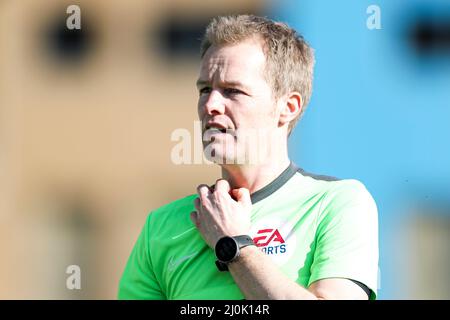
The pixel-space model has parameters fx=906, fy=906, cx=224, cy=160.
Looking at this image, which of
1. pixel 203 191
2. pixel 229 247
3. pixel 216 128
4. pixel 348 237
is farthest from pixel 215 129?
pixel 348 237

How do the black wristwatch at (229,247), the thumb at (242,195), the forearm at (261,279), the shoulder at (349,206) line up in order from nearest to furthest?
1. the forearm at (261,279)
2. the black wristwatch at (229,247)
3. the shoulder at (349,206)
4. the thumb at (242,195)

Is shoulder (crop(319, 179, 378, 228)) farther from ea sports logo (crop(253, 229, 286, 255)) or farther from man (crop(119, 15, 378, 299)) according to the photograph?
ea sports logo (crop(253, 229, 286, 255))

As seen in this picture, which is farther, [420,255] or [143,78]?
[143,78]

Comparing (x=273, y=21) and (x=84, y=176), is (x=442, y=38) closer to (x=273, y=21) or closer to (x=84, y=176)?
(x=84, y=176)

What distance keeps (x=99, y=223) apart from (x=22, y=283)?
0.96 metres

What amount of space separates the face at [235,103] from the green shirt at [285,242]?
0.18 m

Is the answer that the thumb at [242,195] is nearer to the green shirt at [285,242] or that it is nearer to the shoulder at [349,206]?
the green shirt at [285,242]

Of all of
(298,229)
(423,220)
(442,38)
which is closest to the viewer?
(298,229)

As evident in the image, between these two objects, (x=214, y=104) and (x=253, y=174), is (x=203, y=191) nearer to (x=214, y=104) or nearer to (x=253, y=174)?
(x=253, y=174)

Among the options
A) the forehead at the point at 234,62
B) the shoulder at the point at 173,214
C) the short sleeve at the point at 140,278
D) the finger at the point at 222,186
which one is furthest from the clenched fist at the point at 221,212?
the forehead at the point at 234,62

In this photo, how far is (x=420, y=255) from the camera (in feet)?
25.5

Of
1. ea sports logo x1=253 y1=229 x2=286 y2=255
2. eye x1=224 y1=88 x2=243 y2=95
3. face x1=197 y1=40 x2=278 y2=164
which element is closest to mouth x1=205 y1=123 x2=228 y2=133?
face x1=197 y1=40 x2=278 y2=164

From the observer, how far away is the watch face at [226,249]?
9.38ft
